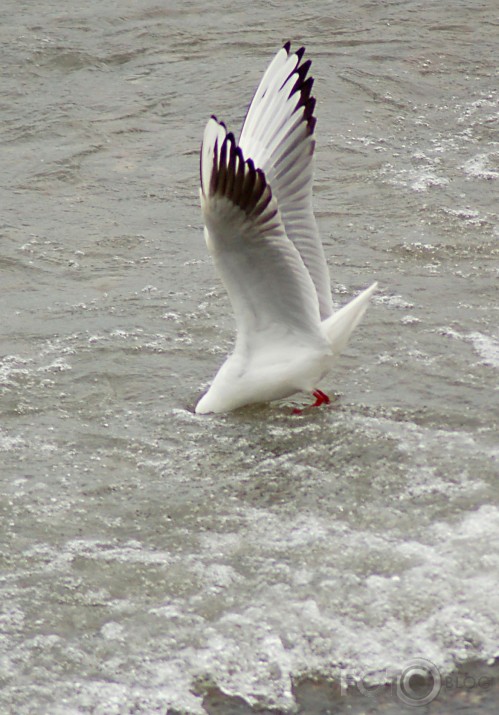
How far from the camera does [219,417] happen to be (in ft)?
15.5

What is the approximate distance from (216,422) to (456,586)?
56.7 inches

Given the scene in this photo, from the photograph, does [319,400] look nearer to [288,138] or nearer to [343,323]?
[343,323]

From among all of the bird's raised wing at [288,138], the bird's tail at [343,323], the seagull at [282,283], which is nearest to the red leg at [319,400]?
the seagull at [282,283]

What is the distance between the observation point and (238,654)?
10.8 ft

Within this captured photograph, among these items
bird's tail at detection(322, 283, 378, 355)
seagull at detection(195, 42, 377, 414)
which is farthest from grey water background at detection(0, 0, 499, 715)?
bird's tail at detection(322, 283, 378, 355)

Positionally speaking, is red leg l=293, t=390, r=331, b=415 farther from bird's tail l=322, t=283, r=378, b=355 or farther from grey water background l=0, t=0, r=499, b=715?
bird's tail l=322, t=283, r=378, b=355

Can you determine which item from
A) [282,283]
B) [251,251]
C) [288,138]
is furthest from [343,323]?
[288,138]

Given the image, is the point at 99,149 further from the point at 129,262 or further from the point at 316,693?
the point at 316,693

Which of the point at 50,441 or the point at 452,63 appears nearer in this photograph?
the point at 50,441

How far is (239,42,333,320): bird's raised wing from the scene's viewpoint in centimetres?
451

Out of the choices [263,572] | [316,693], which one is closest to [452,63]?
[263,572]

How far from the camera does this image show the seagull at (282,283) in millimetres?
4332

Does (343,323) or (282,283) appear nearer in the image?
(282,283)

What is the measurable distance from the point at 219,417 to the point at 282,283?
66cm
